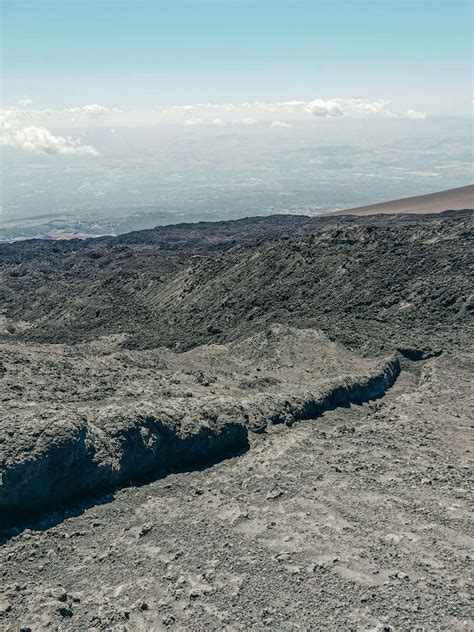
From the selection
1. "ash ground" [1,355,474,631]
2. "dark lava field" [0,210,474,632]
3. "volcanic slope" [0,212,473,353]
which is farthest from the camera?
"volcanic slope" [0,212,473,353]

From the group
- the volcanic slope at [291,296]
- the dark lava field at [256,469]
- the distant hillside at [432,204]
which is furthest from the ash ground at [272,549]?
the distant hillside at [432,204]

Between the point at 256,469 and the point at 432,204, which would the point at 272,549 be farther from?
the point at 432,204

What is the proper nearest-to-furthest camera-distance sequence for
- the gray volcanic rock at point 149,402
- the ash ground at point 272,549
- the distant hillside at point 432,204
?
1. the ash ground at point 272,549
2. the gray volcanic rock at point 149,402
3. the distant hillside at point 432,204

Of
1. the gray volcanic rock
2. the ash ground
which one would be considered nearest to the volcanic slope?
the gray volcanic rock

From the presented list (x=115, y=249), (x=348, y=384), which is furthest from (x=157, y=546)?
(x=115, y=249)

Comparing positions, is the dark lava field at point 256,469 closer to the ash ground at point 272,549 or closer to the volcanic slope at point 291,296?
the ash ground at point 272,549

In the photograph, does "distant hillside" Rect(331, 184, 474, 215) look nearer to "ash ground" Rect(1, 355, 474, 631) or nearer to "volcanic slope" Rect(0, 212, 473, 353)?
"volcanic slope" Rect(0, 212, 473, 353)

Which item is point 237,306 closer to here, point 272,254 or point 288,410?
point 272,254

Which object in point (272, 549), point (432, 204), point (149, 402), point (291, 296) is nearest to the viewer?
point (272, 549)

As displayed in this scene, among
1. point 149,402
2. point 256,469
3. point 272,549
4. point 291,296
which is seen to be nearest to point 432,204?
point 291,296

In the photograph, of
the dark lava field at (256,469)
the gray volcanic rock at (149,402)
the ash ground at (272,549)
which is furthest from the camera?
the gray volcanic rock at (149,402)
